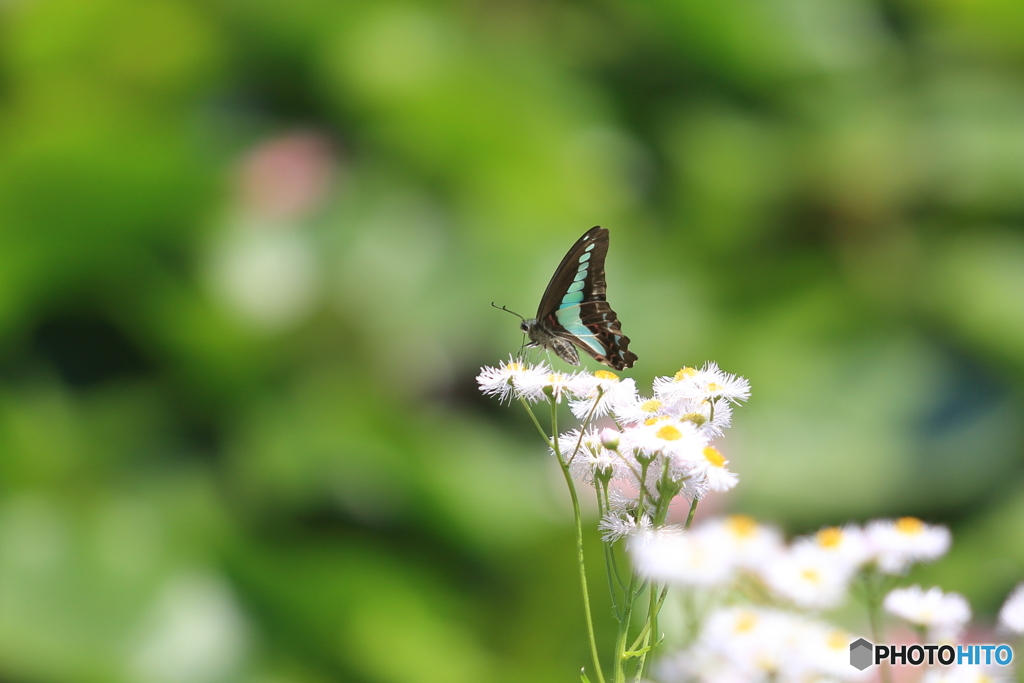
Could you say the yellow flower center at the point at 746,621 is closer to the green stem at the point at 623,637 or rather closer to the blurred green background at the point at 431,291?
the green stem at the point at 623,637

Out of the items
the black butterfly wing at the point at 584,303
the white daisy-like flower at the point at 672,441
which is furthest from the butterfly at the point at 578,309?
the white daisy-like flower at the point at 672,441

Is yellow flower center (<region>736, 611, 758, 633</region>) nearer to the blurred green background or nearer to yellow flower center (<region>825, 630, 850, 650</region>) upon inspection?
yellow flower center (<region>825, 630, 850, 650</region>)

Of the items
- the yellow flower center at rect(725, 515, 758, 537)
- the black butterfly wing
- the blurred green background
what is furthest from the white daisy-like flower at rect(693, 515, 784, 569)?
the blurred green background

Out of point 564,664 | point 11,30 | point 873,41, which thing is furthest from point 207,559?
point 873,41

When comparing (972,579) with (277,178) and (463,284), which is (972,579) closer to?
(463,284)

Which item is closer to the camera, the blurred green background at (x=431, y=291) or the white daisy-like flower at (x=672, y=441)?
the white daisy-like flower at (x=672, y=441)

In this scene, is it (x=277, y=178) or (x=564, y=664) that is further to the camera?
(x=277, y=178)
